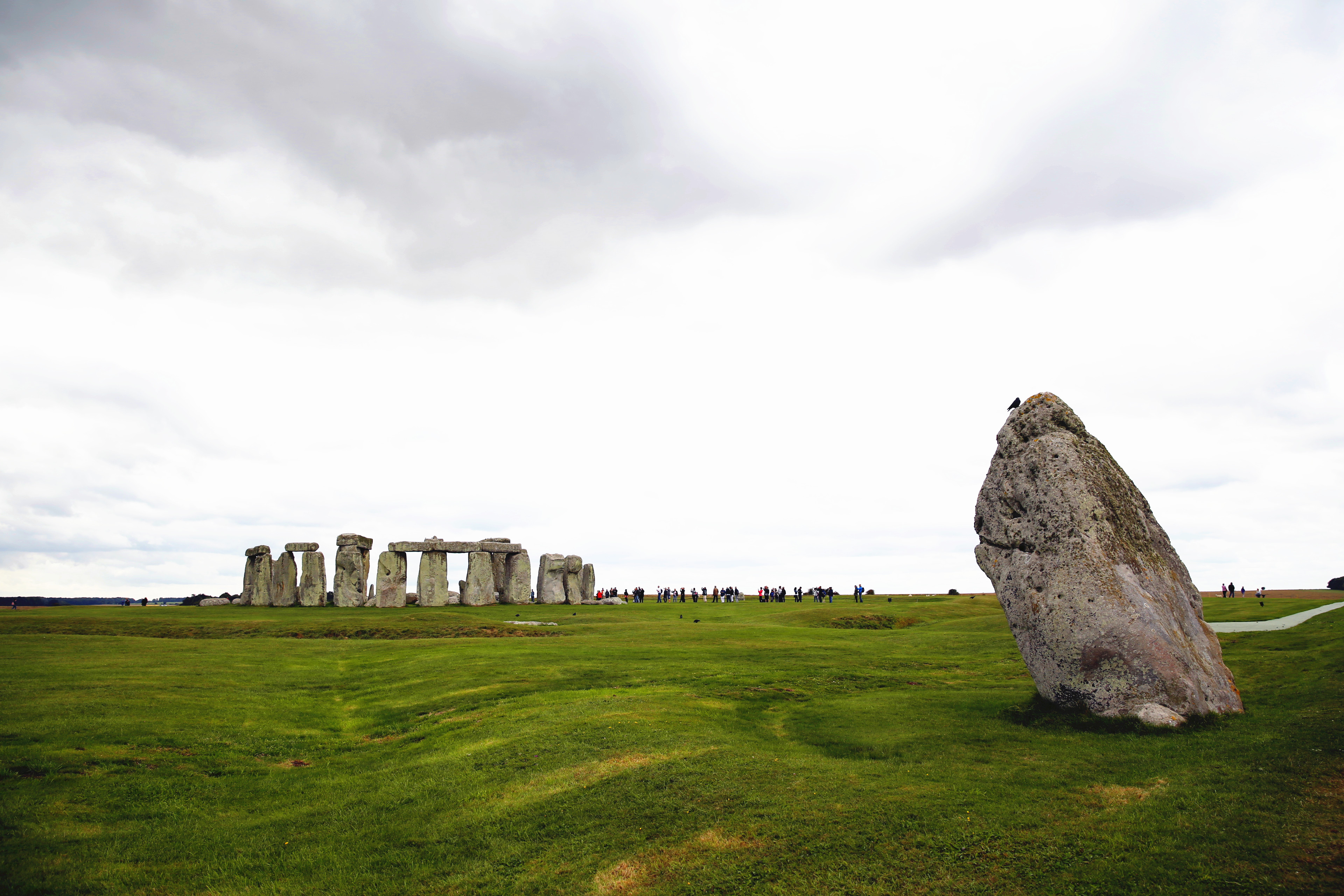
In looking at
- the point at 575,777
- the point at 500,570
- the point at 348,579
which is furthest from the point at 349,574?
the point at 575,777

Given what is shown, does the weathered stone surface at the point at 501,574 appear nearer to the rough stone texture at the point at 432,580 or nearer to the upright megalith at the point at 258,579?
the rough stone texture at the point at 432,580

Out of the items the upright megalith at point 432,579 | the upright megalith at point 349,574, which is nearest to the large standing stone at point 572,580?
the upright megalith at point 432,579

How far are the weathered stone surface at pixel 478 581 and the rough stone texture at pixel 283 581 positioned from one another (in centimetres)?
1030

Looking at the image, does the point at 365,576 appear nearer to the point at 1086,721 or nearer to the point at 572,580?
the point at 572,580

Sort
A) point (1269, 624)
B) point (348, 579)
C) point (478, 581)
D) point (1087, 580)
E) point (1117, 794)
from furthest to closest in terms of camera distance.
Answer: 1. point (478, 581)
2. point (348, 579)
3. point (1269, 624)
4. point (1087, 580)
5. point (1117, 794)

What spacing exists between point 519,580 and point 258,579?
1584 cm

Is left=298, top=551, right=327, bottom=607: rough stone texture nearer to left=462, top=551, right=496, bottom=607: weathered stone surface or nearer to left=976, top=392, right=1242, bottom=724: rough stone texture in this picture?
left=462, top=551, right=496, bottom=607: weathered stone surface

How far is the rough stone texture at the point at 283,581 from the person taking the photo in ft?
157

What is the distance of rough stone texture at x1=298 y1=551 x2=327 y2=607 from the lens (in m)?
47.6

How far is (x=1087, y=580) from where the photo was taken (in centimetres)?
1389

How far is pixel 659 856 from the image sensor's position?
846cm

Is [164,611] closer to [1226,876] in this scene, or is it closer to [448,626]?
[448,626]

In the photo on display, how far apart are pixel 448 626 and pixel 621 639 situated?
9423mm

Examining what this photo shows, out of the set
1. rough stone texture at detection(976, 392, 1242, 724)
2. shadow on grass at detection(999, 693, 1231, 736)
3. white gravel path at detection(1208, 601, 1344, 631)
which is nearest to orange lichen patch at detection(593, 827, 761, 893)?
shadow on grass at detection(999, 693, 1231, 736)
